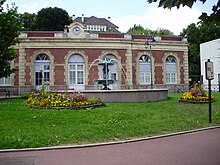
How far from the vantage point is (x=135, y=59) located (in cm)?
3644

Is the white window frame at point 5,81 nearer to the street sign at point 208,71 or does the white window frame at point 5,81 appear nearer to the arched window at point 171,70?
the arched window at point 171,70

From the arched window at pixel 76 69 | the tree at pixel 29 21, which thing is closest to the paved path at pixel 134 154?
the arched window at pixel 76 69

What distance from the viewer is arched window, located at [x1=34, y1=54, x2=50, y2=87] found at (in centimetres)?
3406

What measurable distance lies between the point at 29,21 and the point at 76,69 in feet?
91.0

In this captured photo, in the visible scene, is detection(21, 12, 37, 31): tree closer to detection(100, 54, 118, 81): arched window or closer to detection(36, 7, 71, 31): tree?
detection(36, 7, 71, 31): tree

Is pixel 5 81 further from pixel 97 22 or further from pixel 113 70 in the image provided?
pixel 97 22

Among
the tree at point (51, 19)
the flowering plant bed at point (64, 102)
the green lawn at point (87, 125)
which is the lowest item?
the green lawn at point (87, 125)

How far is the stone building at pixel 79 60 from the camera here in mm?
33438

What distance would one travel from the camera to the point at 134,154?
697cm

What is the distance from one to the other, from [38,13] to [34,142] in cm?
4969

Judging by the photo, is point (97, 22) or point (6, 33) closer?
point (6, 33)

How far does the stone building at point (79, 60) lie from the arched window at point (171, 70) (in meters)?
1.06

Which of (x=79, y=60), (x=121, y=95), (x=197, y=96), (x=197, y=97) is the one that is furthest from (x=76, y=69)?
(x=197, y=97)

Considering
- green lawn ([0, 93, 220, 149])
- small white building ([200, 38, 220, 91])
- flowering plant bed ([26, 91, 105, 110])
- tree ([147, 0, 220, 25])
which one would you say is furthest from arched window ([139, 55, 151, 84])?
tree ([147, 0, 220, 25])
